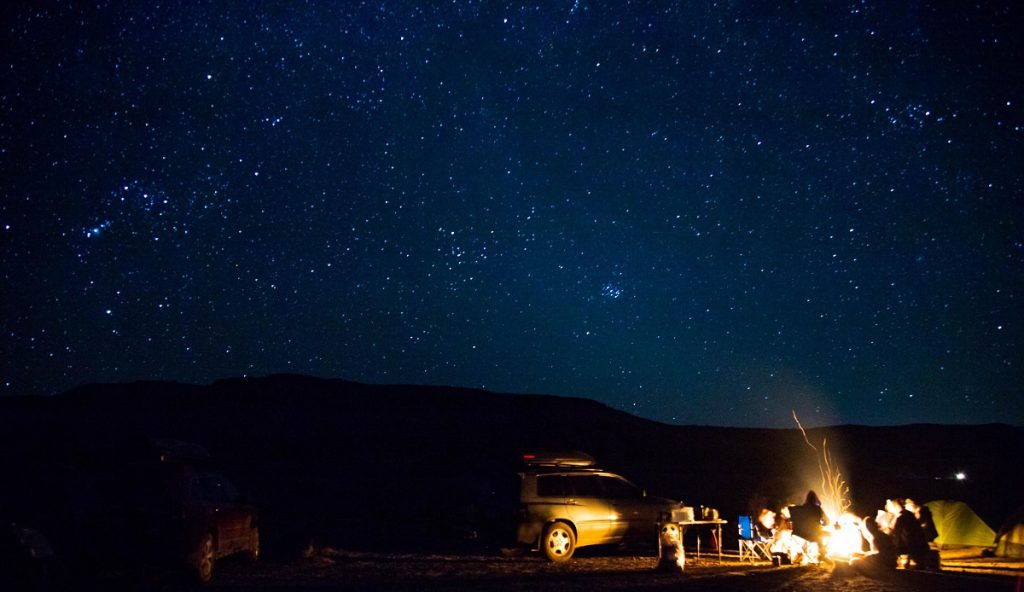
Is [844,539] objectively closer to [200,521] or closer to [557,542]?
[557,542]

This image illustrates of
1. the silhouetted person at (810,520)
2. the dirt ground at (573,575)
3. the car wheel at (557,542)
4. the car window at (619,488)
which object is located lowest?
the dirt ground at (573,575)

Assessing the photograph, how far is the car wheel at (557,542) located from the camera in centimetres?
1633

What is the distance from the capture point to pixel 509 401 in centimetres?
8144

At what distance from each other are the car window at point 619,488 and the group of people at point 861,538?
107 inches

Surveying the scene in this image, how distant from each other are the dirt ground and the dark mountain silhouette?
1.88m

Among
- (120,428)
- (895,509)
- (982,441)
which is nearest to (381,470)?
(120,428)

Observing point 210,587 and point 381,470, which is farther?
point 381,470

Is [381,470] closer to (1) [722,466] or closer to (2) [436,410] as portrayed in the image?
(1) [722,466]

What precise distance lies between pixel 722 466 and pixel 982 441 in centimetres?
2935

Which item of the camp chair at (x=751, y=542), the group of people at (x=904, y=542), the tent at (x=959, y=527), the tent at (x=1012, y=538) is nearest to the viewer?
the group of people at (x=904, y=542)

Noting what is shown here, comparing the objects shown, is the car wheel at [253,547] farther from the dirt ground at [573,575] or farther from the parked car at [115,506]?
the parked car at [115,506]

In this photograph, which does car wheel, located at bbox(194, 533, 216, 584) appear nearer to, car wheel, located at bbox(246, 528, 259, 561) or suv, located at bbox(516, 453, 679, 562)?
car wheel, located at bbox(246, 528, 259, 561)

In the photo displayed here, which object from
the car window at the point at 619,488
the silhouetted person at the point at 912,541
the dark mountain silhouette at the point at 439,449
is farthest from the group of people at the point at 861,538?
the dark mountain silhouette at the point at 439,449

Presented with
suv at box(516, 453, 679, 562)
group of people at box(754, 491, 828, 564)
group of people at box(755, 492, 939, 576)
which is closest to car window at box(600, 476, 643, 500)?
suv at box(516, 453, 679, 562)
